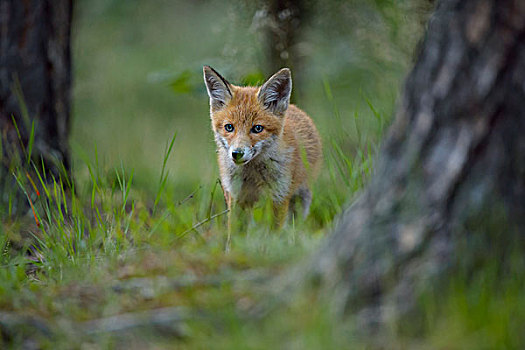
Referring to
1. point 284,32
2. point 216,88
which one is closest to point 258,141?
point 216,88

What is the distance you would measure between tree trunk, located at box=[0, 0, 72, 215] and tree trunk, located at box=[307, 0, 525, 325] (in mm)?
3392

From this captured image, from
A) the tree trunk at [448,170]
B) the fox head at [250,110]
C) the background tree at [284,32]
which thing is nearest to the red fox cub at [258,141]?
the fox head at [250,110]

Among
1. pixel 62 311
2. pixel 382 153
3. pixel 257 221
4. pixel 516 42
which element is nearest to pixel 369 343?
pixel 382 153

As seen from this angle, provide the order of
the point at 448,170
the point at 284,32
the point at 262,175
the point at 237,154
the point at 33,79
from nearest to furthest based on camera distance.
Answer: the point at 448,170, the point at 237,154, the point at 262,175, the point at 33,79, the point at 284,32

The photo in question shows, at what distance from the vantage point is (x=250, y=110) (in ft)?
16.3

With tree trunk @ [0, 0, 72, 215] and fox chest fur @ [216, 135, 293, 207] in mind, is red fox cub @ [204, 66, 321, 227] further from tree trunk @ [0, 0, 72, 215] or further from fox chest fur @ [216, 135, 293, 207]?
tree trunk @ [0, 0, 72, 215]

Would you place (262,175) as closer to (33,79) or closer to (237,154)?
(237,154)

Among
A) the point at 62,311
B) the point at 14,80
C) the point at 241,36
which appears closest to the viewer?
the point at 62,311

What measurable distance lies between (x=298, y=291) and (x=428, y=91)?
925 millimetres

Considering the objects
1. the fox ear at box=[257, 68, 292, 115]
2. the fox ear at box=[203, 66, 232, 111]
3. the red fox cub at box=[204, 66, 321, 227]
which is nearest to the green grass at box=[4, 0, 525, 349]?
the red fox cub at box=[204, 66, 321, 227]

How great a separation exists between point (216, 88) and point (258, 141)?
643 millimetres

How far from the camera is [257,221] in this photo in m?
3.76

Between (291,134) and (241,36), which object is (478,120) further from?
(241,36)

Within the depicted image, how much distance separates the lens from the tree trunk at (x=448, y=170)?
207 centimetres
